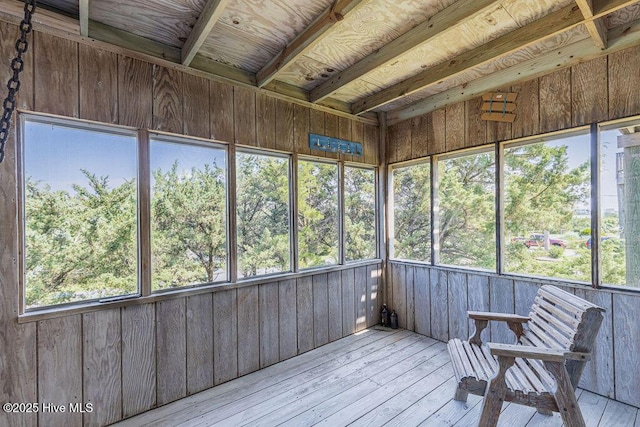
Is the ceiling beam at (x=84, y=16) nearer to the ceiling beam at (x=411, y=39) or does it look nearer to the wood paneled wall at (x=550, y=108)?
the ceiling beam at (x=411, y=39)

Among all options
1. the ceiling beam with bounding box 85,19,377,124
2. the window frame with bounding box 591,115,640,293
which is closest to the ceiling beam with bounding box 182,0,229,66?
the ceiling beam with bounding box 85,19,377,124

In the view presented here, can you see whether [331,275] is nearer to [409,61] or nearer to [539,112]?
[409,61]

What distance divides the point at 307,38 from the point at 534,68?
6.44 ft

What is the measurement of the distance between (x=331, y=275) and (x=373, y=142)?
170 centimetres

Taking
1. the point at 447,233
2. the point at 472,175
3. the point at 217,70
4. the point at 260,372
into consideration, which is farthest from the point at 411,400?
the point at 217,70

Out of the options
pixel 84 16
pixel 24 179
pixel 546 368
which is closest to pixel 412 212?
pixel 546 368

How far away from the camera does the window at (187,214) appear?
2.25m

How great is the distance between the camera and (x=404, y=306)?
3.61 m

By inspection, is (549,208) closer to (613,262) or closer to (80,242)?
(613,262)

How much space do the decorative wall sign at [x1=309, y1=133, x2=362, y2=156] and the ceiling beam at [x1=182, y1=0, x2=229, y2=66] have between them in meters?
1.31

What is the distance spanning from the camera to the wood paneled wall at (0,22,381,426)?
175 cm

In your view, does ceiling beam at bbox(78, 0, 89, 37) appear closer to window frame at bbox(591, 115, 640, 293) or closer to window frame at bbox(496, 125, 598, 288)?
window frame at bbox(496, 125, 598, 288)

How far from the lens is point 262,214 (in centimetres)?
279

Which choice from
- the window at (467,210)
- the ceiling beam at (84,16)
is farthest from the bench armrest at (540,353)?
the ceiling beam at (84,16)
